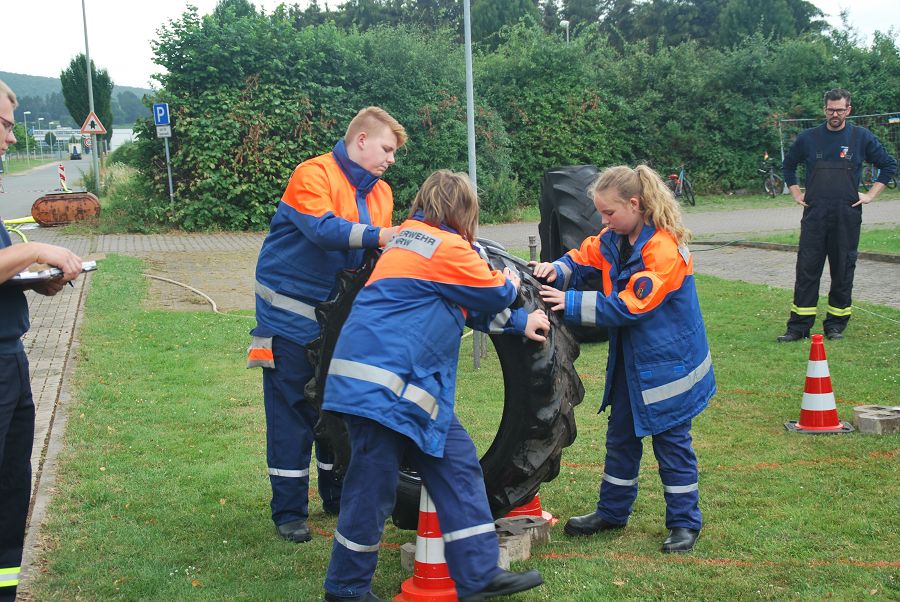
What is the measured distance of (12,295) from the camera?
3.57 metres

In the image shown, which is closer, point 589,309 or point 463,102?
point 589,309

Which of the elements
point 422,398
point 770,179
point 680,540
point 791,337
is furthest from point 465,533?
point 770,179

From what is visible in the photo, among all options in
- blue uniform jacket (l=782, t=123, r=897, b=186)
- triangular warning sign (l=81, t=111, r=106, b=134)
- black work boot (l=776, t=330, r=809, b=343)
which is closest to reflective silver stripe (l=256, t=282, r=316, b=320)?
black work boot (l=776, t=330, r=809, b=343)

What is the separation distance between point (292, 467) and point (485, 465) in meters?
1.00

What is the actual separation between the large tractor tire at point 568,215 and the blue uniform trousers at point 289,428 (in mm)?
4551

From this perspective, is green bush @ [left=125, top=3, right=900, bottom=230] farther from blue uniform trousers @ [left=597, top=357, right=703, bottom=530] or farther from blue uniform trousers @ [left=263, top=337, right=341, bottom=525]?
blue uniform trousers @ [left=597, top=357, right=703, bottom=530]

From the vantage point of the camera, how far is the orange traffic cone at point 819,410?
6137mm

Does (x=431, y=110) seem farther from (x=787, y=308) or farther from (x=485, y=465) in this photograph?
(x=485, y=465)

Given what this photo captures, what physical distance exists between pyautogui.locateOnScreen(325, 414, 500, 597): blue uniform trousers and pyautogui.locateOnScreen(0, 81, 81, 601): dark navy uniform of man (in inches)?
49.3

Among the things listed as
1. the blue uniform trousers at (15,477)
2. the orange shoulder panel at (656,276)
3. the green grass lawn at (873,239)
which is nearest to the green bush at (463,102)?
the green grass lawn at (873,239)

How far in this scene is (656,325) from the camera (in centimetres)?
449

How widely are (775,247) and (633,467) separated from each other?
39.2ft

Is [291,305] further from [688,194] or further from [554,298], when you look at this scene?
[688,194]

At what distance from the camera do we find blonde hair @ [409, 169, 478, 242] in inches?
154
